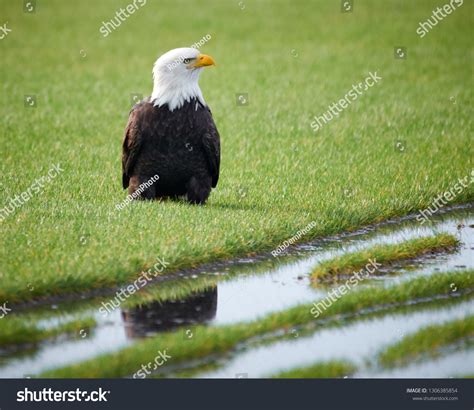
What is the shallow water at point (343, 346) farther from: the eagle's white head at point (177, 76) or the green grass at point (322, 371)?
the eagle's white head at point (177, 76)

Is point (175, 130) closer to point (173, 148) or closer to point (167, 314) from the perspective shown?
point (173, 148)

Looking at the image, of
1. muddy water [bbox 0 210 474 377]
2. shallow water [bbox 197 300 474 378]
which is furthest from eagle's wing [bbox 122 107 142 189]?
shallow water [bbox 197 300 474 378]

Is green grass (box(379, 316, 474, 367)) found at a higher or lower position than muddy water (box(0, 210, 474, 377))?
lower

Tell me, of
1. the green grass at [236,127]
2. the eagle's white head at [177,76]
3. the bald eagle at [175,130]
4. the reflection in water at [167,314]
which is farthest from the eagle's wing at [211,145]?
the reflection in water at [167,314]

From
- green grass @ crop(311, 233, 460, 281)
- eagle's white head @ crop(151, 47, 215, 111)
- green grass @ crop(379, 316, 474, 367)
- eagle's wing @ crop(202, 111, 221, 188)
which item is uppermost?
eagle's white head @ crop(151, 47, 215, 111)

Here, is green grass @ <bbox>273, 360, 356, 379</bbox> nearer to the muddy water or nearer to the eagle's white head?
the muddy water

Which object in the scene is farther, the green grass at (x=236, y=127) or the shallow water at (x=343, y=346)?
the green grass at (x=236, y=127)

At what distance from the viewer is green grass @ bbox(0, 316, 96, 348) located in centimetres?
848

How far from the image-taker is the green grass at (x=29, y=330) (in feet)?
27.8

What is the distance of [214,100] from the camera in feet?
68.3

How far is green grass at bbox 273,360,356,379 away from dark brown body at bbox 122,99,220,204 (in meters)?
4.64

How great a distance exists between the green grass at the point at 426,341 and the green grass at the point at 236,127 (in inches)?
109

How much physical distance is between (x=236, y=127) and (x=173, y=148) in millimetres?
6340
